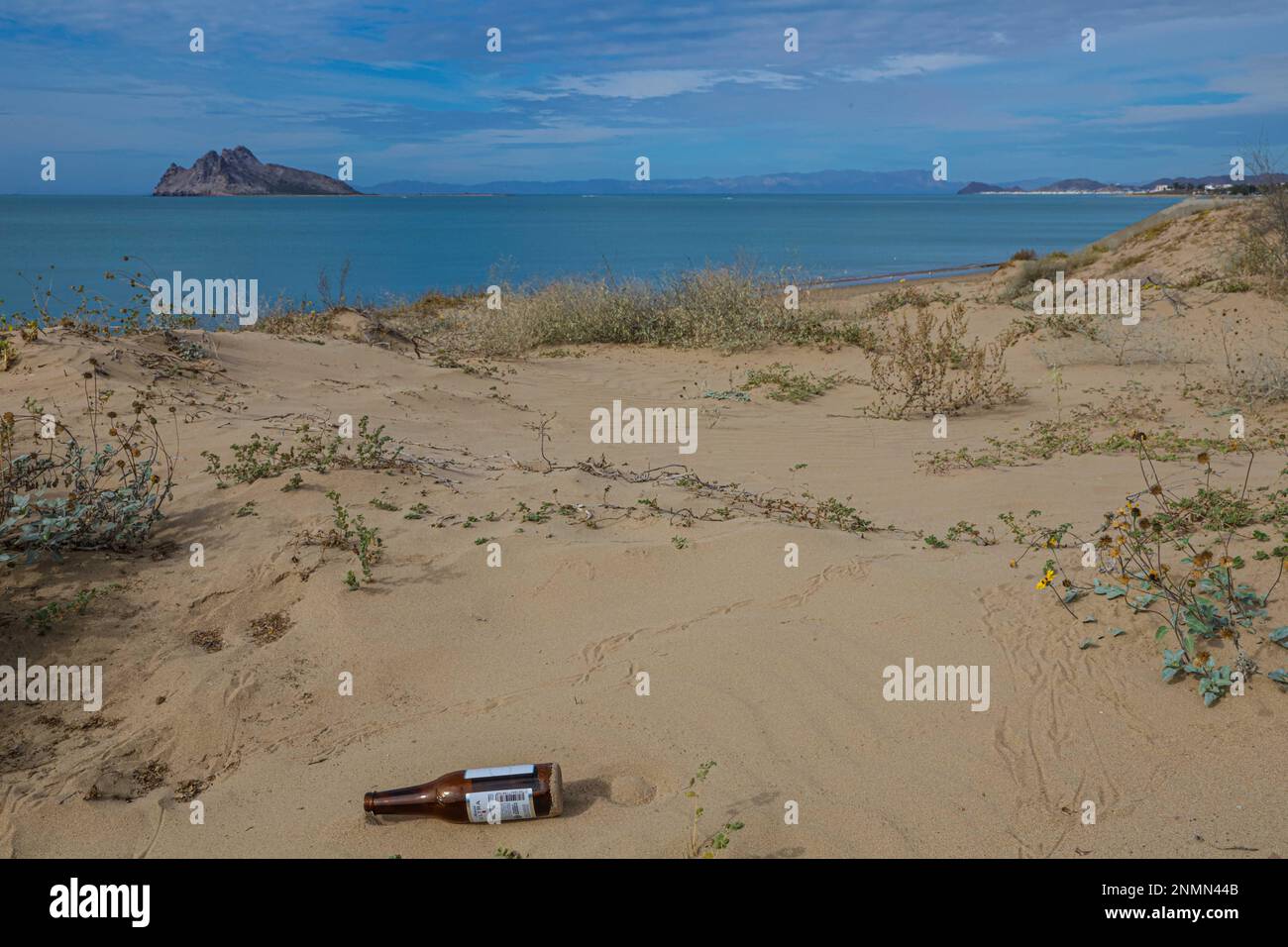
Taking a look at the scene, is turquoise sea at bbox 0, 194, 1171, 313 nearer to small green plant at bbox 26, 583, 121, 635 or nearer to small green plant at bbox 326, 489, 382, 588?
small green plant at bbox 326, 489, 382, 588

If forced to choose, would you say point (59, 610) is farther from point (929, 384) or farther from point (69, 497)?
point (929, 384)

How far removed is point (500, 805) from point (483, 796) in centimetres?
6

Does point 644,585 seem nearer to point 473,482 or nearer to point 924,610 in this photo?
point 924,610

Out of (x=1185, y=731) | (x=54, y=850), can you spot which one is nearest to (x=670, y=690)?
(x=1185, y=731)

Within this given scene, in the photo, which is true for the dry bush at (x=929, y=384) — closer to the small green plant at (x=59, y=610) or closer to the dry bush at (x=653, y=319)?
the dry bush at (x=653, y=319)

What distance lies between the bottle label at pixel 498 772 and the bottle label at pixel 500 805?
0.07 m

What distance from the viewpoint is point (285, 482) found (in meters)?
5.23

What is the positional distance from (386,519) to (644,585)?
1.52 meters

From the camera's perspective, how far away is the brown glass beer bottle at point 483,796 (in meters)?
2.73

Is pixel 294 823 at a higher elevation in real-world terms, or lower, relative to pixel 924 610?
lower

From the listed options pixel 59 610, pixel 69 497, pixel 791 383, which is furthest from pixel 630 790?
pixel 791 383

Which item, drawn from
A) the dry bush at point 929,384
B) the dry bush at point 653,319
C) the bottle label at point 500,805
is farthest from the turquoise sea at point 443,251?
the bottle label at point 500,805

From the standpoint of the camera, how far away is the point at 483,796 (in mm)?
2730

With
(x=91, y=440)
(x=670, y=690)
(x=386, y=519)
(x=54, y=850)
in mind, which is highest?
(x=91, y=440)
